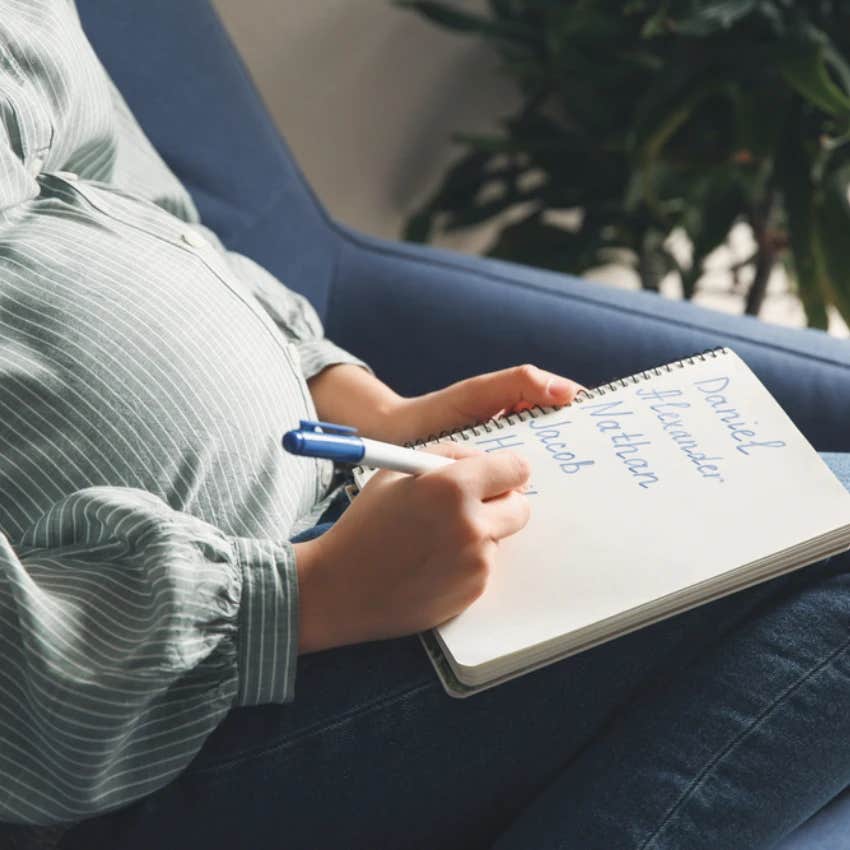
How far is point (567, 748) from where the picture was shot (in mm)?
552

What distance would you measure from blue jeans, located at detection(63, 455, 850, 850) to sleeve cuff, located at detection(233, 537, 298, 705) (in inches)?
0.9

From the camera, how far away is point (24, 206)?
62 cm

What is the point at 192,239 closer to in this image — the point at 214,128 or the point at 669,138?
the point at 214,128

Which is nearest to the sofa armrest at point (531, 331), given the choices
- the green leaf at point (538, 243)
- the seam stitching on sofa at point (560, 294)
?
the seam stitching on sofa at point (560, 294)

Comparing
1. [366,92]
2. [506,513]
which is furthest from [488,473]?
[366,92]

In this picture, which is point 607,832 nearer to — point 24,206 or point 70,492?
point 70,492

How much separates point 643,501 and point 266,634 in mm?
210

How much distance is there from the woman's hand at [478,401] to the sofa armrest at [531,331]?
19 cm

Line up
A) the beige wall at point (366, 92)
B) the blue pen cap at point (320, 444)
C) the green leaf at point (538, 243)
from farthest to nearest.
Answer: the green leaf at point (538, 243) < the beige wall at point (366, 92) < the blue pen cap at point (320, 444)

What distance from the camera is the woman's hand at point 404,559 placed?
0.48m

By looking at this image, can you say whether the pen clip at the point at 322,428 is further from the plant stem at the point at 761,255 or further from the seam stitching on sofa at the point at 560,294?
the plant stem at the point at 761,255

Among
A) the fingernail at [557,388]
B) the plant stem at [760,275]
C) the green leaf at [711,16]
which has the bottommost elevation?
the plant stem at [760,275]

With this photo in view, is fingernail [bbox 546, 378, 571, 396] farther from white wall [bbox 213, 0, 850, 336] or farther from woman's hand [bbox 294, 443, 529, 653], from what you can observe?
white wall [bbox 213, 0, 850, 336]

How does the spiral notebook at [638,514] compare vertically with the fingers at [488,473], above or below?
below
